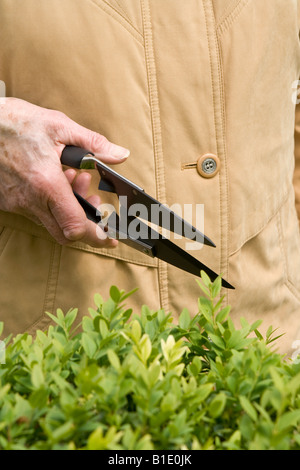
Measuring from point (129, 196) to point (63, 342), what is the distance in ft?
1.65

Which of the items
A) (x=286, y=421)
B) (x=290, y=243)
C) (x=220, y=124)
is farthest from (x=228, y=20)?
(x=286, y=421)

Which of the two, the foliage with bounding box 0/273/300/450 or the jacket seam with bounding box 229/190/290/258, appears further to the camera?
the jacket seam with bounding box 229/190/290/258

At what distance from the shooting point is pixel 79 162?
139 cm

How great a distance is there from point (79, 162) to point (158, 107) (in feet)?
0.96

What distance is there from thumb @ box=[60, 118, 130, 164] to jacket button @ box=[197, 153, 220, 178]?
9.5 inches

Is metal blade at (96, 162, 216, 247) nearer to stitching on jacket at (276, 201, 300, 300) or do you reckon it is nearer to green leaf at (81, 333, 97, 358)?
green leaf at (81, 333, 97, 358)

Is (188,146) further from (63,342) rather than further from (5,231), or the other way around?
(63,342)

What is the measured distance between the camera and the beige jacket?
1.47 metres

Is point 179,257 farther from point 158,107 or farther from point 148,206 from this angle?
point 158,107

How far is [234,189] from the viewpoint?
1.65m

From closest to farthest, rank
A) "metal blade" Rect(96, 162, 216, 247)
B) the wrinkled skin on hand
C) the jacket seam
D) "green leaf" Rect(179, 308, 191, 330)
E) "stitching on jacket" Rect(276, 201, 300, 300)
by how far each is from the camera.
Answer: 1. "green leaf" Rect(179, 308, 191, 330)
2. "metal blade" Rect(96, 162, 216, 247)
3. the wrinkled skin on hand
4. the jacket seam
5. "stitching on jacket" Rect(276, 201, 300, 300)

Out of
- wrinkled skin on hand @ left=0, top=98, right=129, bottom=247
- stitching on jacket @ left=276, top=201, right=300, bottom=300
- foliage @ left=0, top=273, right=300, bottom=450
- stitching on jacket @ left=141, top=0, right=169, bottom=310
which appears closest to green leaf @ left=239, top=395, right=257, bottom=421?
foliage @ left=0, top=273, right=300, bottom=450

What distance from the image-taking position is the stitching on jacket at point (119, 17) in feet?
4.85
